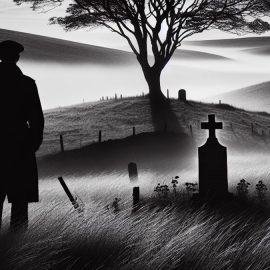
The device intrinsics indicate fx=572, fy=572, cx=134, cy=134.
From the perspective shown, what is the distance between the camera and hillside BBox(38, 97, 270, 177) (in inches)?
935

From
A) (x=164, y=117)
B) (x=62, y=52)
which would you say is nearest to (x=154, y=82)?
(x=164, y=117)

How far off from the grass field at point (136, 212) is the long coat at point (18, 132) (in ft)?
1.54

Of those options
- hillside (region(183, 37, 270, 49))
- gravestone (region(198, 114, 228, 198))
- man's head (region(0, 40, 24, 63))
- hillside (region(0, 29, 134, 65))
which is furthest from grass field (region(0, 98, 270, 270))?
hillside (region(183, 37, 270, 49))

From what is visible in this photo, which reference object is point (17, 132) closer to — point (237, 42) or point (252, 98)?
point (252, 98)

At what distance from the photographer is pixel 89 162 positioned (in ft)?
77.9

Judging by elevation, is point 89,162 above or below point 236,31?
below

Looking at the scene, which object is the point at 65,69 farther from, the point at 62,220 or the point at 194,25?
the point at 62,220

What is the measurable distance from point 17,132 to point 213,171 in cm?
628

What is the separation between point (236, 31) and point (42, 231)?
108 feet

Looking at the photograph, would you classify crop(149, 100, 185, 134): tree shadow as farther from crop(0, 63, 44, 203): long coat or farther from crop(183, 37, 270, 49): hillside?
crop(183, 37, 270, 49): hillside

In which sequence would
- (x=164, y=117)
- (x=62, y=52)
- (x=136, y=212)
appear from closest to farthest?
(x=136, y=212)
(x=164, y=117)
(x=62, y=52)

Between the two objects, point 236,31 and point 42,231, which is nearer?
point 42,231

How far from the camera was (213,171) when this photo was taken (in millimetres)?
12641

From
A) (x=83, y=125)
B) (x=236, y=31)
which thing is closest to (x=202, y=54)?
(x=236, y=31)
